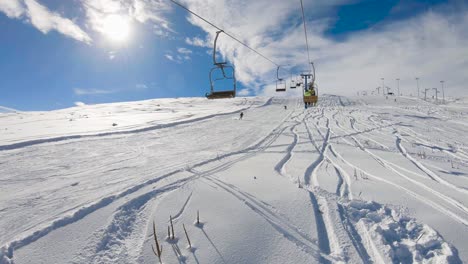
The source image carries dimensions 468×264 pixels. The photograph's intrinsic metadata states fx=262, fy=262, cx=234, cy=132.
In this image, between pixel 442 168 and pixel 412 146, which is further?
pixel 412 146

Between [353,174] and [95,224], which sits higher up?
[95,224]

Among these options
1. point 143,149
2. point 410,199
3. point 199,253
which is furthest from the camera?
point 143,149

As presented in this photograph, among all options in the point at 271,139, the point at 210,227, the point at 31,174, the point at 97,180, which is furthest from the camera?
the point at 271,139

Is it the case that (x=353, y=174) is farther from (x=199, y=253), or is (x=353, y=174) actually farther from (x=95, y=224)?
(x=95, y=224)

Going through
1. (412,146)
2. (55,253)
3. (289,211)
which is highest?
(55,253)

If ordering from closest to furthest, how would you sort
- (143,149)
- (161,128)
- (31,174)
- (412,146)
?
1. (31,174)
2. (143,149)
3. (412,146)
4. (161,128)

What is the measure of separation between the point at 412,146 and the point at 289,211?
8.90 m

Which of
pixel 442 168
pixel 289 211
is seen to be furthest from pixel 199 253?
pixel 442 168

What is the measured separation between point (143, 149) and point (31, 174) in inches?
146

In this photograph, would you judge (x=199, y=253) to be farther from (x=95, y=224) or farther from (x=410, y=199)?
(x=410, y=199)

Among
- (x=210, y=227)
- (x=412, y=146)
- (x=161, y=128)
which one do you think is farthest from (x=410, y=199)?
(x=161, y=128)

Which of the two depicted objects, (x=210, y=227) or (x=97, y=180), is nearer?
(x=210, y=227)

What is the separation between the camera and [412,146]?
33.8 feet

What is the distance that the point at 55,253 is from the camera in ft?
9.60
